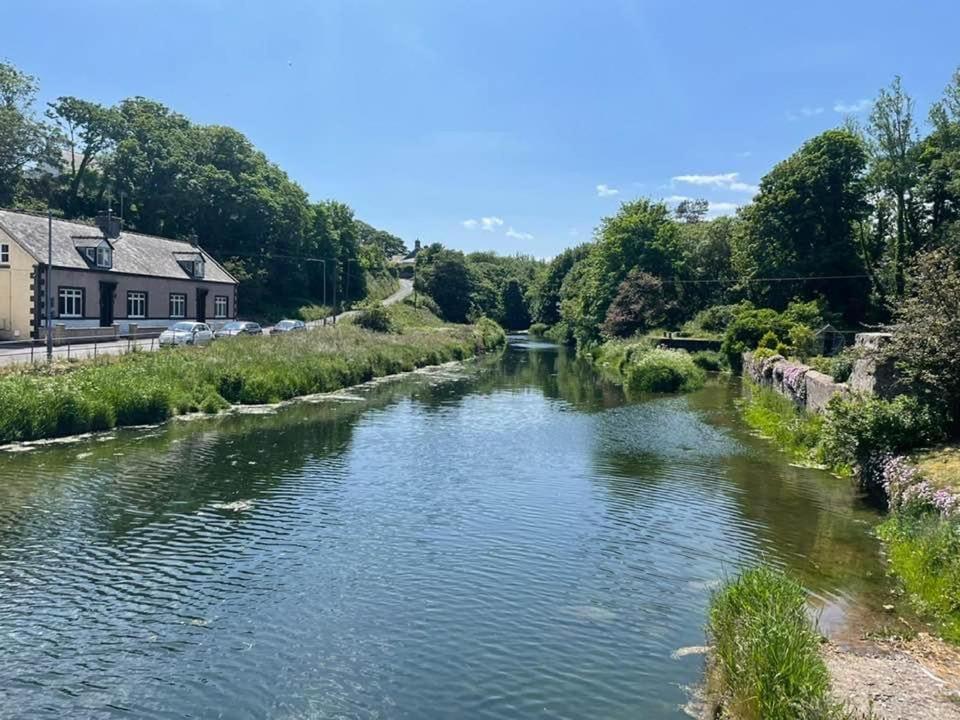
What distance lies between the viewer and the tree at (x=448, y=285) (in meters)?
108

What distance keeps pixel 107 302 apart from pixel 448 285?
64.3 metres

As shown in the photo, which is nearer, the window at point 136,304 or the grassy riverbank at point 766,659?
the grassy riverbank at point 766,659

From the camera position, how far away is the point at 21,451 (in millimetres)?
21016

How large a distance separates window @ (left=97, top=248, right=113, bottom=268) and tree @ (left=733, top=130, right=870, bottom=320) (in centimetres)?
4767

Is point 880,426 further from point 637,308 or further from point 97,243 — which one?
point 637,308

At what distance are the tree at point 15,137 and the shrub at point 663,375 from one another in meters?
56.2

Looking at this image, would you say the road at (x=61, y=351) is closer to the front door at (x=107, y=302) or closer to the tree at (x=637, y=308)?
the front door at (x=107, y=302)

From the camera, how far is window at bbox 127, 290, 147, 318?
49531mm

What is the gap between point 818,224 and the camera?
59.2m

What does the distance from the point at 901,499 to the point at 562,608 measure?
26.6 feet

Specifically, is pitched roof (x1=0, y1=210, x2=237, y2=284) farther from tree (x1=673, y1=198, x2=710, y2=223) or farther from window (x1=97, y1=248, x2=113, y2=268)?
tree (x1=673, y1=198, x2=710, y2=223)

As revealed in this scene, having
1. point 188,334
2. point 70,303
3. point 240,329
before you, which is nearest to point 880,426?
point 188,334

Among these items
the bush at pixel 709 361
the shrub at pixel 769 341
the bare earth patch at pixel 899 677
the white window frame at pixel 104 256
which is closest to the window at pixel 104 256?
the white window frame at pixel 104 256

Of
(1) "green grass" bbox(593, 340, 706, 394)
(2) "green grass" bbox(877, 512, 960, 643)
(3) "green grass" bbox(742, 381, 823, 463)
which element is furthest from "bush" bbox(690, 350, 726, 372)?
(2) "green grass" bbox(877, 512, 960, 643)
